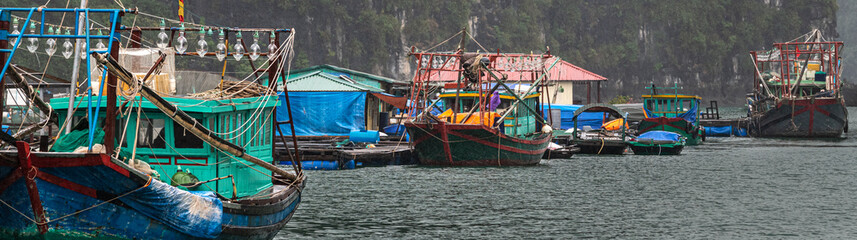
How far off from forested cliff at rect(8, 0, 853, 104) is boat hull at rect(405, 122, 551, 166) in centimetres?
7347

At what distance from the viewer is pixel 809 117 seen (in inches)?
2345

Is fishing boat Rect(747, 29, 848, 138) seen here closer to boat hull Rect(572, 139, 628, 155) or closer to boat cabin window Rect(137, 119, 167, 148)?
boat hull Rect(572, 139, 628, 155)

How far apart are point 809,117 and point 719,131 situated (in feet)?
27.5

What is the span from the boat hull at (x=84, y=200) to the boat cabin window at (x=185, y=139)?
1.53m

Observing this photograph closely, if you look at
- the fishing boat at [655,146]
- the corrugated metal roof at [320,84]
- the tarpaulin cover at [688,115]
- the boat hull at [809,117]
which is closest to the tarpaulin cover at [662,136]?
the fishing boat at [655,146]

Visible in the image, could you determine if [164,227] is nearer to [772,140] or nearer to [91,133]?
[91,133]

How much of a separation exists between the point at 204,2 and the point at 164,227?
330ft

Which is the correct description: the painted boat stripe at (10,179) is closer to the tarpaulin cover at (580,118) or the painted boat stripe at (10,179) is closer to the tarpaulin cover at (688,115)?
the tarpaulin cover at (688,115)

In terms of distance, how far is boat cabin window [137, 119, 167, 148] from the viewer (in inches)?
580

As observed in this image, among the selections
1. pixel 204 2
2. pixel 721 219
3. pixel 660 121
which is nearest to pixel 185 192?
pixel 721 219

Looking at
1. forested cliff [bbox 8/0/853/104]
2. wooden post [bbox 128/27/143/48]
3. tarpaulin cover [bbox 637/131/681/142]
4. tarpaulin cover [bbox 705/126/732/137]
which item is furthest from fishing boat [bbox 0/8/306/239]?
forested cliff [bbox 8/0/853/104]

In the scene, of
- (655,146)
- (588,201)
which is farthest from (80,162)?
(655,146)

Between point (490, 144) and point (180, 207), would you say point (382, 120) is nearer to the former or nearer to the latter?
point (490, 144)

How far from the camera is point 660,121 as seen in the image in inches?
2009
